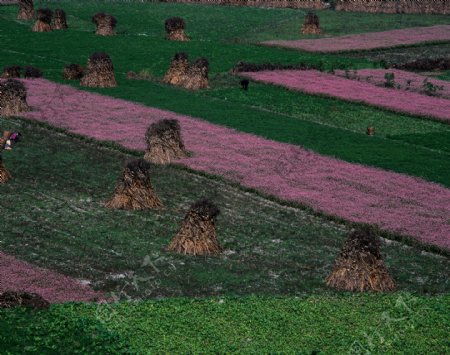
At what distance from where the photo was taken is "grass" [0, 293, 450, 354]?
64.0 feet

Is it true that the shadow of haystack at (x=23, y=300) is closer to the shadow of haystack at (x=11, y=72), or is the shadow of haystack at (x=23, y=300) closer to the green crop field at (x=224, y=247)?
the green crop field at (x=224, y=247)

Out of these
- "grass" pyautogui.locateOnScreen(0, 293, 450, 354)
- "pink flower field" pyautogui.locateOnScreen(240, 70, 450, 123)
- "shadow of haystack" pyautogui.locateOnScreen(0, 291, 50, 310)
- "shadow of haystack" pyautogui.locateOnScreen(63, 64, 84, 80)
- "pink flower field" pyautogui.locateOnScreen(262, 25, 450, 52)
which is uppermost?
"pink flower field" pyautogui.locateOnScreen(262, 25, 450, 52)

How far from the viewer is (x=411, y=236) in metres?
26.8

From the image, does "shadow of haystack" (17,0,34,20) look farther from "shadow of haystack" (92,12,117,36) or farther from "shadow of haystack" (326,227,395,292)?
"shadow of haystack" (326,227,395,292)

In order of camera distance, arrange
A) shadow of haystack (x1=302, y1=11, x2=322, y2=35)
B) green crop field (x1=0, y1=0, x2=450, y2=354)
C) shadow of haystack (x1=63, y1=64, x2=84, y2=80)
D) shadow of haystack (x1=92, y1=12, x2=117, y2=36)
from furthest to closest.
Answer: shadow of haystack (x1=302, y1=11, x2=322, y2=35)
shadow of haystack (x1=92, y1=12, x2=117, y2=36)
shadow of haystack (x1=63, y1=64, x2=84, y2=80)
green crop field (x1=0, y1=0, x2=450, y2=354)

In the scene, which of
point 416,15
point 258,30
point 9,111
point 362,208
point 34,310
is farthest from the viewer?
point 416,15

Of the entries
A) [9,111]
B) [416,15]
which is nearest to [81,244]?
[9,111]

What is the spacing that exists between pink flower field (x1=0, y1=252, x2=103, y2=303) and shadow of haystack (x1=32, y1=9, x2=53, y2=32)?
42504 mm

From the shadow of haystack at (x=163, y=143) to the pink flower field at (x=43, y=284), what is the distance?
433 inches

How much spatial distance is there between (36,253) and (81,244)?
4.09 feet

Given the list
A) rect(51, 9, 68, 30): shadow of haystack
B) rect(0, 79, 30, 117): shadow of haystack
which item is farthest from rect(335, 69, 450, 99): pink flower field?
rect(51, 9, 68, 30): shadow of haystack

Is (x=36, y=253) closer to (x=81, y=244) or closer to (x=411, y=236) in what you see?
(x=81, y=244)

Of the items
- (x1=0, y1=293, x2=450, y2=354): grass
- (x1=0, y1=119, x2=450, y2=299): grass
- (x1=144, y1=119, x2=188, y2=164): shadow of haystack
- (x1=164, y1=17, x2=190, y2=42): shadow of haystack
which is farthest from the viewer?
(x1=164, y1=17, x2=190, y2=42): shadow of haystack

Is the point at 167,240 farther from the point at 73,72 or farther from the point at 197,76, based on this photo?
the point at 73,72
